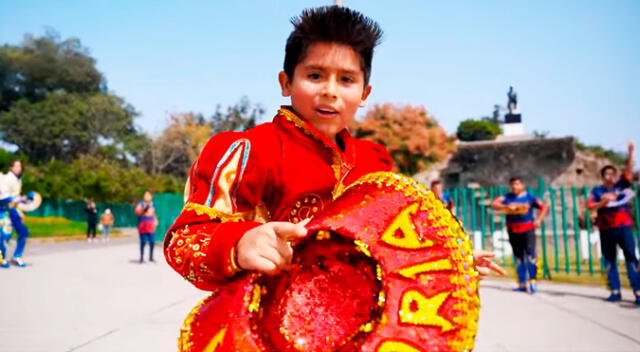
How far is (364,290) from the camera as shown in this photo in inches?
43.5

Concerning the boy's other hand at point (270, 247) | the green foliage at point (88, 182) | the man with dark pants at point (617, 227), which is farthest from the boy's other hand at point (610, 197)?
the green foliage at point (88, 182)

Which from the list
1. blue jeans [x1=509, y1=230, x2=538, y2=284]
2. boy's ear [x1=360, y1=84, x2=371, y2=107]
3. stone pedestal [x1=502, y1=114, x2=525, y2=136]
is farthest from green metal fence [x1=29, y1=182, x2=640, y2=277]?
stone pedestal [x1=502, y1=114, x2=525, y2=136]

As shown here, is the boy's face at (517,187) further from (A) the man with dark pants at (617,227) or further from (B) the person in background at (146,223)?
(B) the person in background at (146,223)

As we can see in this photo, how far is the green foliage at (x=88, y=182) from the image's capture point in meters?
30.7

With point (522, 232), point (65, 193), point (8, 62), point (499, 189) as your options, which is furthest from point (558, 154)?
point (8, 62)

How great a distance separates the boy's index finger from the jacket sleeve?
0.11 m

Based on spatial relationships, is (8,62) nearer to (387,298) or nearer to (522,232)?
(522,232)

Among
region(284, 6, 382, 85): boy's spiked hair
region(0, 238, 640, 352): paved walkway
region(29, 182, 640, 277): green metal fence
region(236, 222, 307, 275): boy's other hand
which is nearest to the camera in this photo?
region(236, 222, 307, 275): boy's other hand

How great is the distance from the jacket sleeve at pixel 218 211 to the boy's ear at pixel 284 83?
27 centimetres

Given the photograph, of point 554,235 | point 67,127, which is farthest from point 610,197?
point 67,127

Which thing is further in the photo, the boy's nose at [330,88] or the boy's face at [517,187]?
the boy's face at [517,187]

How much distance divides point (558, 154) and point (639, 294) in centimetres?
1771

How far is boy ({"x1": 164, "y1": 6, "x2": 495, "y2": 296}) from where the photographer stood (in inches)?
45.9

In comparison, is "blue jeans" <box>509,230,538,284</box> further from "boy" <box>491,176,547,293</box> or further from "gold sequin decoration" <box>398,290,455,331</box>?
"gold sequin decoration" <box>398,290,455,331</box>
